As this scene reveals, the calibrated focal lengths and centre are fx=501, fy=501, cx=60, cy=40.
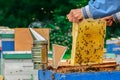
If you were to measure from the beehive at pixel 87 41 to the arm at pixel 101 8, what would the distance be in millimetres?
129

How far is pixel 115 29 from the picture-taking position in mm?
18141

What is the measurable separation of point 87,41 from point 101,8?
335 mm

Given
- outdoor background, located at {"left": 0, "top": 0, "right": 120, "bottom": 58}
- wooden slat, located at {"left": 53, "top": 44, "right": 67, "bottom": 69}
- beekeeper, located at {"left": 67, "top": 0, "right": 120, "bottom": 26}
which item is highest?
outdoor background, located at {"left": 0, "top": 0, "right": 120, "bottom": 58}

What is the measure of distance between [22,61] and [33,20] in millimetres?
14680

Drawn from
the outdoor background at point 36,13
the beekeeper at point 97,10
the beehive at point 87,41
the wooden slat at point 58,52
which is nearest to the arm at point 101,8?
the beekeeper at point 97,10

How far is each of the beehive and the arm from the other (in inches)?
5.1

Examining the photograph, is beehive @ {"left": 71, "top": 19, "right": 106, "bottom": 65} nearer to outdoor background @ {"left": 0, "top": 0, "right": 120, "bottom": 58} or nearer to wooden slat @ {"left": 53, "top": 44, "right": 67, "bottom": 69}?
wooden slat @ {"left": 53, "top": 44, "right": 67, "bottom": 69}

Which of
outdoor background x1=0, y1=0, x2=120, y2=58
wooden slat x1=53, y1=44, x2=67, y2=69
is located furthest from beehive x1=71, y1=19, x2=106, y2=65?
outdoor background x1=0, y1=0, x2=120, y2=58

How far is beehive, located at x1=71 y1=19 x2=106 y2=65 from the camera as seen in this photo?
10.0ft

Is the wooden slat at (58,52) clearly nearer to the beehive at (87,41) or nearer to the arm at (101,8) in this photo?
the beehive at (87,41)

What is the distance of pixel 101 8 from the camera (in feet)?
9.23

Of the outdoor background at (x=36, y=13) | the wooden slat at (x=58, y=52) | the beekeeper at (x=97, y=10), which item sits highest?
the outdoor background at (x=36, y=13)

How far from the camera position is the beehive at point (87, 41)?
10.0 feet

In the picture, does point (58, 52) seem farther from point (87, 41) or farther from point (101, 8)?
point (101, 8)
